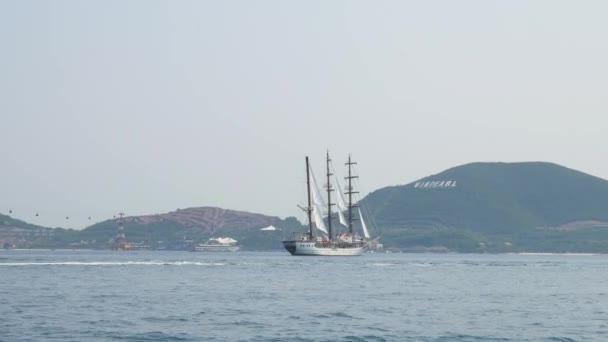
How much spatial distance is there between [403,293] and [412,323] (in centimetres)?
2443

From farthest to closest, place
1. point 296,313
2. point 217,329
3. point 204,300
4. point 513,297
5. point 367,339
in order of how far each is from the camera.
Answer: point 513,297
point 204,300
point 296,313
point 217,329
point 367,339

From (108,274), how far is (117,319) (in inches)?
2147

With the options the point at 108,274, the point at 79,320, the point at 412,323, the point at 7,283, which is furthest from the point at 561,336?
the point at 108,274

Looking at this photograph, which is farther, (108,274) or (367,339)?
(108,274)

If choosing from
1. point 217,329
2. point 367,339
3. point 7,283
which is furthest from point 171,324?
point 7,283

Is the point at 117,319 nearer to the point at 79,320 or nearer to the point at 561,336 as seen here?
the point at 79,320

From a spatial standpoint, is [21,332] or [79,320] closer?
[21,332]

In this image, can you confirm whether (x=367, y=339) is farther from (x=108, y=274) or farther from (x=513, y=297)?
(x=108, y=274)

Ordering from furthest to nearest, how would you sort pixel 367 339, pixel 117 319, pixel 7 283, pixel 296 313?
pixel 7 283
pixel 296 313
pixel 117 319
pixel 367 339

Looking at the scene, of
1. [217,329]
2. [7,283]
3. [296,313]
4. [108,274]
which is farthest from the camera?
[108,274]

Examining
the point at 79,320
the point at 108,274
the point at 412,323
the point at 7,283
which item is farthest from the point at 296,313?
the point at 108,274

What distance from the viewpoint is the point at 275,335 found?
50.2m

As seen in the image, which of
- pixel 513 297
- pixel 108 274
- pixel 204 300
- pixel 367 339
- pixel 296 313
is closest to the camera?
pixel 367 339

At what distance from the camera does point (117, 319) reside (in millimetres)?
55812
